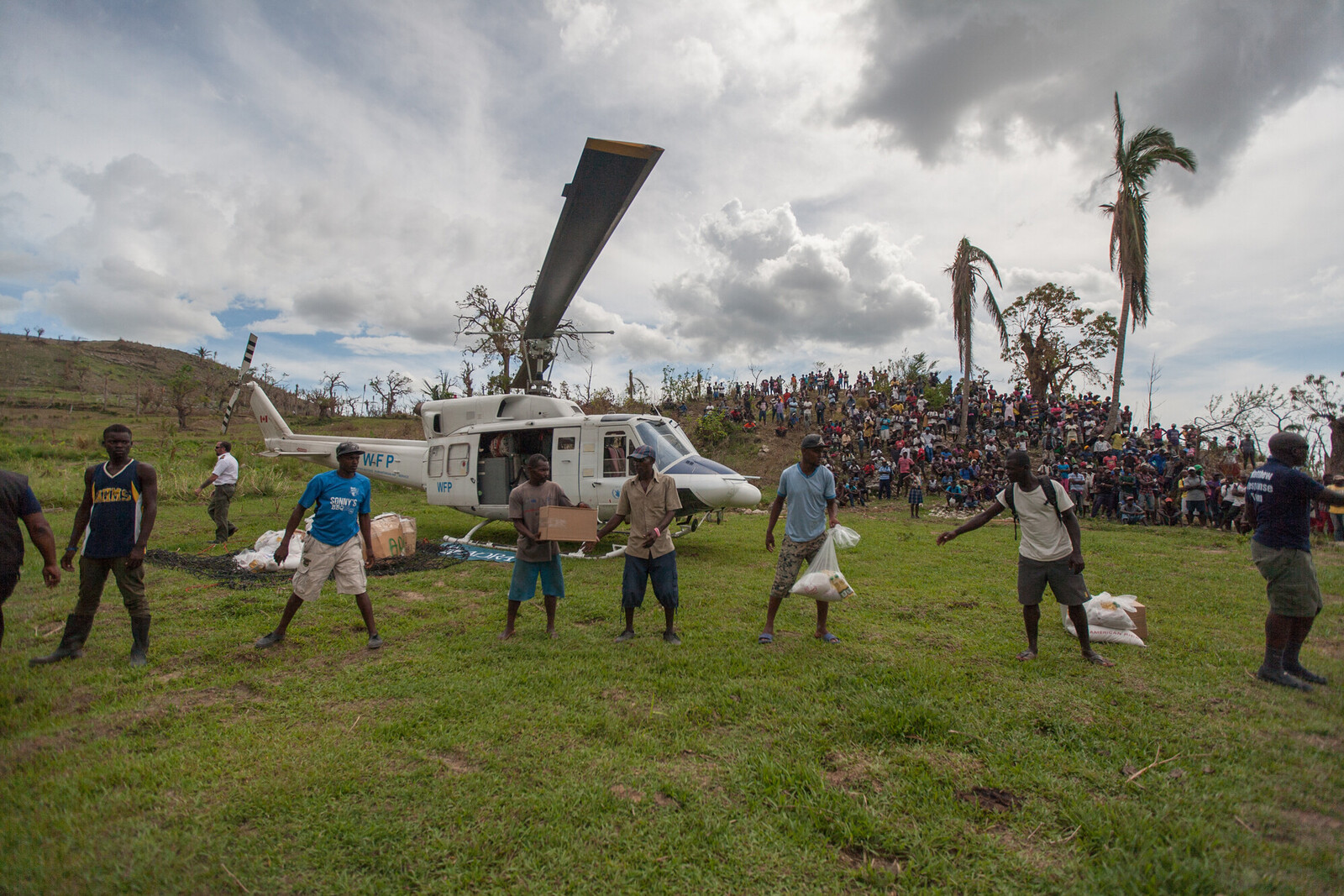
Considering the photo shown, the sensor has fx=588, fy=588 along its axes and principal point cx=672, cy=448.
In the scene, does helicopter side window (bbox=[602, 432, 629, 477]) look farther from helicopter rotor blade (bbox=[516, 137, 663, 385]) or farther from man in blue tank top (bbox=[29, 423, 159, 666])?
man in blue tank top (bbox=[29, 423, 159, 666])

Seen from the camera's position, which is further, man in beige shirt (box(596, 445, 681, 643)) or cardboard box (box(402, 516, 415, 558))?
cardboard box (box(402, 516, 415, 558))

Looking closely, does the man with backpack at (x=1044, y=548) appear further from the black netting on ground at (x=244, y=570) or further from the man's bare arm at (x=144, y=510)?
the black netting on ground at (x=244, y=570)

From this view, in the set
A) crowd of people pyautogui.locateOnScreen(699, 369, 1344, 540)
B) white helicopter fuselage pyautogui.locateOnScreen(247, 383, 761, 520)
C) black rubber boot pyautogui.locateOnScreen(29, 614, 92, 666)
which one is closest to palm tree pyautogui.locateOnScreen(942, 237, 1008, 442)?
crowd of people pyautogui.locateOnScreen(699, 369, 1344, 540)

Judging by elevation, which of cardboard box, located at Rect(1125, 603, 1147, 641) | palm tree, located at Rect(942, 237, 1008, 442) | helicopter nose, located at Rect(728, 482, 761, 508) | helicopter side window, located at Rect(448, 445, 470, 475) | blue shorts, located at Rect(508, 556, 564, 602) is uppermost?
palm tree, located at Rect(942, 237, 1008, 442)

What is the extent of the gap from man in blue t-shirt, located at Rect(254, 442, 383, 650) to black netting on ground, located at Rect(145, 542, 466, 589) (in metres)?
1.90

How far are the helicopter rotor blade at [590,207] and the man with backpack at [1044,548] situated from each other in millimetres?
3736

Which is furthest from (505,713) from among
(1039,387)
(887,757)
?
(1039,387)

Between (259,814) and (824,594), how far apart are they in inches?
155

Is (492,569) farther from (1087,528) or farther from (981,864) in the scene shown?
(1087,528)

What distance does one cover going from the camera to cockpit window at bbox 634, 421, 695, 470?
8828 mm

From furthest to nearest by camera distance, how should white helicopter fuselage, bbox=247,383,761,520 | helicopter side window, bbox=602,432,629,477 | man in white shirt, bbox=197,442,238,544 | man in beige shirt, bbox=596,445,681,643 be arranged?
man in white shirt, bbox=197,442,238,544 → helicopter side window, bbox=602,432,629,477 → white helicopter fuselage, bbox=247,383,761,520 → man in beige shirt, bbox=596,445,681,643

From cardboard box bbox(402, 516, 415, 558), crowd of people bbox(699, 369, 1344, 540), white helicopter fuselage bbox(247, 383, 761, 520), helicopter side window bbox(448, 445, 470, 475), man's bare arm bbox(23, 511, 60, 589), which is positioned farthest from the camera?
crowd of people bbox(699, 369, 1344, 540)

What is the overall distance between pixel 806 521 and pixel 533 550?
97.6 inches

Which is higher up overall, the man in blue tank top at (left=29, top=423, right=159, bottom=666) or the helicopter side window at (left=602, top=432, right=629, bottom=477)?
the helicopter side window at (left=602, top=432, right=629, bottom=477)
